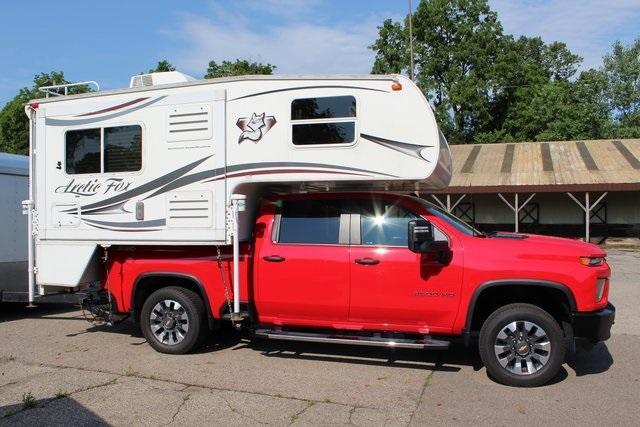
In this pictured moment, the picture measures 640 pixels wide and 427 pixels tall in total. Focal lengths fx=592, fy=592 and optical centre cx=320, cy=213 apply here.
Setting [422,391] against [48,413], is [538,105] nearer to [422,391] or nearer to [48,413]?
[422,391]

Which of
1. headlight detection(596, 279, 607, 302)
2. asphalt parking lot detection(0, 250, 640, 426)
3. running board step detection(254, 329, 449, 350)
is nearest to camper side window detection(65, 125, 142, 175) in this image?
asphalt parking lot detection(0, 250, 640, 426)

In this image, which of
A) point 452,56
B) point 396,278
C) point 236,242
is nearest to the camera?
point 396,278

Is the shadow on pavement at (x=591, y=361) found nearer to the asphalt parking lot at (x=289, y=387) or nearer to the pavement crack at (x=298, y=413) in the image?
the asphalt parking lot at (x=289, y=387)

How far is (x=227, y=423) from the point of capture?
4.72 meters

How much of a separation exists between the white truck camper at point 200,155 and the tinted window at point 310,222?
294 millimetres

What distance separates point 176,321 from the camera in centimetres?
683

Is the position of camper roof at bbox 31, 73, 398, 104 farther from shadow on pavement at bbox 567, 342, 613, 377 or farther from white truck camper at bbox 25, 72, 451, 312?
shadow on pavement at bbox 567, 342, 613, 377

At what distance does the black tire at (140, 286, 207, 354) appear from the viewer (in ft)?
22.0

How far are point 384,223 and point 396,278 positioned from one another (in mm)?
604

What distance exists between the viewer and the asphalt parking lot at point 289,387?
4852 millimetres

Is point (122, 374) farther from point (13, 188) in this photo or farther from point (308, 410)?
point (13, 188)

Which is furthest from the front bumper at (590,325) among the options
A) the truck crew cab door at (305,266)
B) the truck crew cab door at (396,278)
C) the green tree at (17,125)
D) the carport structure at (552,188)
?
the green tree at (17,125)

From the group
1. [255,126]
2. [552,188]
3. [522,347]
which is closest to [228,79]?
[255,126]

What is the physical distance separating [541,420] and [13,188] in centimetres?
831
